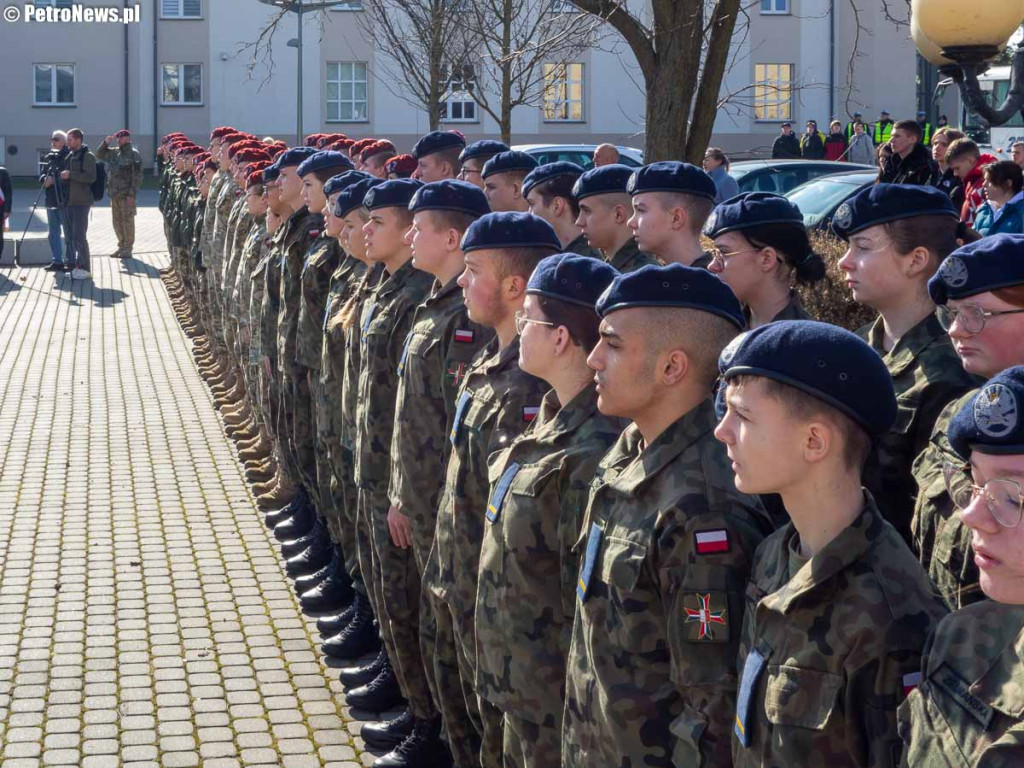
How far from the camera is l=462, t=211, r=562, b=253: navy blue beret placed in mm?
4844

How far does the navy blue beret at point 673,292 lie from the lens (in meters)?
3.53

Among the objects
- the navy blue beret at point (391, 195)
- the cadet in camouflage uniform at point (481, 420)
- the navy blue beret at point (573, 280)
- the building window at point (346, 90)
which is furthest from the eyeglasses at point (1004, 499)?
the building window at point (346, 90)

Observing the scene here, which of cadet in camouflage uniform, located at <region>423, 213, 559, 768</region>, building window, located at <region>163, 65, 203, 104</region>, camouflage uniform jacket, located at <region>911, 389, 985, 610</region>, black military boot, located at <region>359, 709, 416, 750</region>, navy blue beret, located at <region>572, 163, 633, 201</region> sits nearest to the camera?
camouflage uniform jacket, located at <region>911, 389, 985, 610</region>

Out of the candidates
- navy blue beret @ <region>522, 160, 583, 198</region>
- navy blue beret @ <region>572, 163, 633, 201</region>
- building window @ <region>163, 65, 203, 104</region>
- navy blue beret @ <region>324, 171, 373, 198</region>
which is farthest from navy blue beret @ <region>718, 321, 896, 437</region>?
building window @ <region>163, 65, 203, 104</region>

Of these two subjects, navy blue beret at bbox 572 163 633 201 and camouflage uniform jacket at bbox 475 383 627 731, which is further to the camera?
navy blue beret at bbox 572 163 633 201

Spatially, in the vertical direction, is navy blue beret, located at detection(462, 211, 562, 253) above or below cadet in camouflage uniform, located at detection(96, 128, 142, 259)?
below

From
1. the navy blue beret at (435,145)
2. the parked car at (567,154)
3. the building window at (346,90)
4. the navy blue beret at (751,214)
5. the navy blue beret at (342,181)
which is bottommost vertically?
the navy blue beret at (751,214)

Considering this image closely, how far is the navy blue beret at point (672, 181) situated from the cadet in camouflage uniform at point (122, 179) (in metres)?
19.8

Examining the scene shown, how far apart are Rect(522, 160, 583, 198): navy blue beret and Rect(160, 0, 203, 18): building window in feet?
139

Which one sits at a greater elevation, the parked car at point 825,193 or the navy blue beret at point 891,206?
the parked car at point 825,193

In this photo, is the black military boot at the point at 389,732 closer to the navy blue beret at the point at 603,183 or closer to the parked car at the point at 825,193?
the navy blue beret at the point at 603,183

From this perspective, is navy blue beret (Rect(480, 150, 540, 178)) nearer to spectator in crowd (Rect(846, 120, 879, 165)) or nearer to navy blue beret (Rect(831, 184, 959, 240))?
navy blue beret (Rect(831, 184, 959, 240))

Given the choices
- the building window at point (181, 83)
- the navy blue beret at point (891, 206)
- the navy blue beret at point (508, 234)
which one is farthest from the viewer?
the building window at point (181, 83)

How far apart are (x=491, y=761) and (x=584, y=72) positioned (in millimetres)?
42557
